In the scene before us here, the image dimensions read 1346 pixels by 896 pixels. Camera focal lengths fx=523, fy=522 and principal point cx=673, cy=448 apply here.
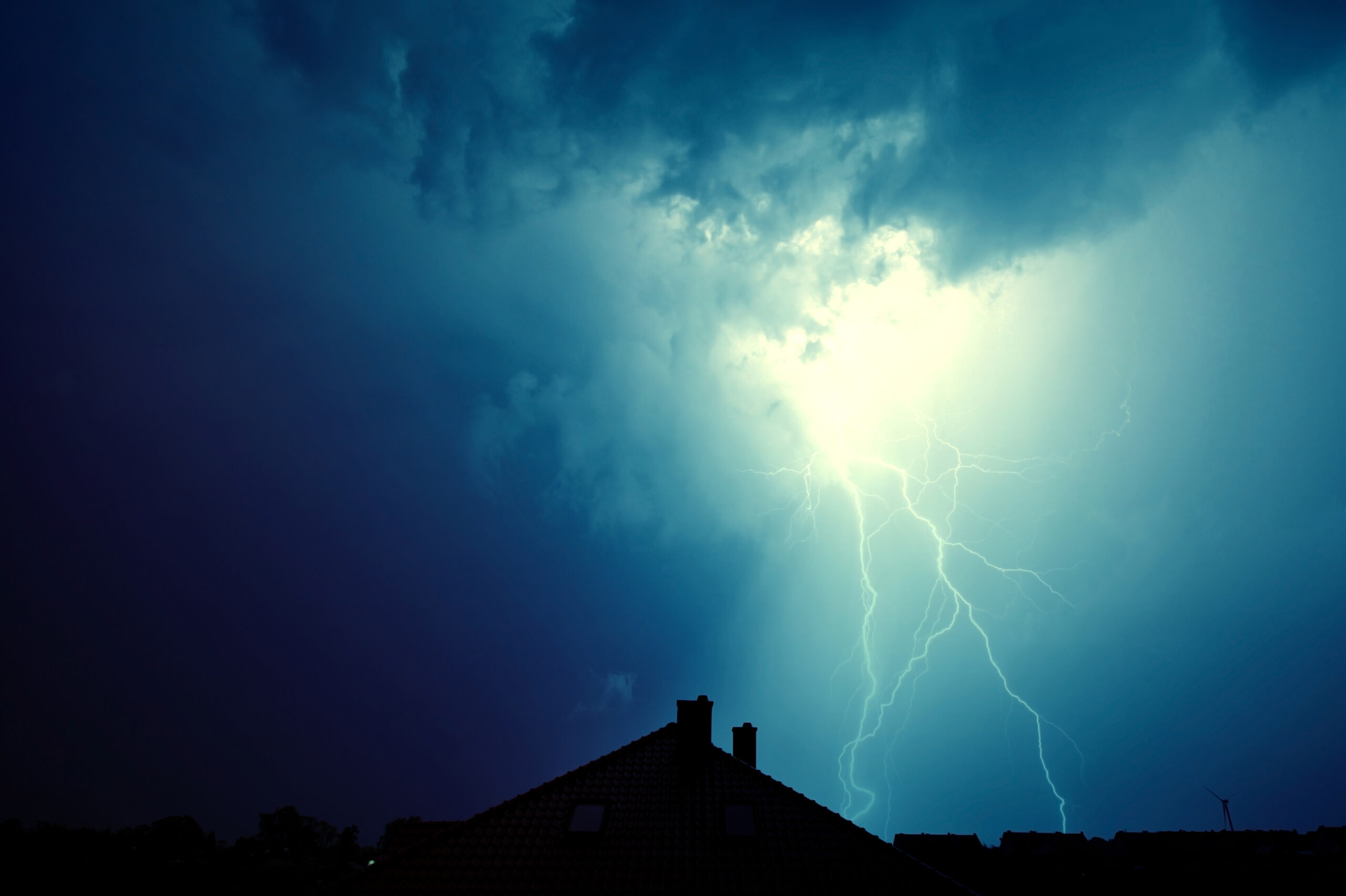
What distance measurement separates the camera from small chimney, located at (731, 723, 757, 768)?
12727 mm

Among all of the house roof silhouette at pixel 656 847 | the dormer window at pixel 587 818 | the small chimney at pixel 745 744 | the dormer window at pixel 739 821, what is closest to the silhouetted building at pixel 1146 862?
the small chimney at pixel 745 744

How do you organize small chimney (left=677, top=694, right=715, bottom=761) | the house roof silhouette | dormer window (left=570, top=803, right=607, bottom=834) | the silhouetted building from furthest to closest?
1. the silhouetted building
2. small chimney (left=677, top=694, right=715, bottom=761)
3. dormer window (left=570, top=803, right=607, bottom=834)
4. the house roof silhouette

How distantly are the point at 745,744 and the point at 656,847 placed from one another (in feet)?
15.5

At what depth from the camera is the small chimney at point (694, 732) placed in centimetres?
1077

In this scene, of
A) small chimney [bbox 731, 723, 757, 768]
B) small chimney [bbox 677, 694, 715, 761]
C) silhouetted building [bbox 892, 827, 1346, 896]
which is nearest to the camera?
small chimney [bbox 677, 694, 715, 761]

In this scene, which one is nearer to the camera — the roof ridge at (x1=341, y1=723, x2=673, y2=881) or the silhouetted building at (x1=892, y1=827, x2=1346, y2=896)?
the roof ridge at (x1=341, y1=723, x2=673, y2=881)

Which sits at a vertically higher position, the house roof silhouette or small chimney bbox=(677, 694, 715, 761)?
small chimney bbox=(677, 694, 715, 761)

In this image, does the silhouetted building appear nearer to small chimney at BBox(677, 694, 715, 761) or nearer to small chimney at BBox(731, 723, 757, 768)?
small chimney at BBox(731, 723, 757, 768)

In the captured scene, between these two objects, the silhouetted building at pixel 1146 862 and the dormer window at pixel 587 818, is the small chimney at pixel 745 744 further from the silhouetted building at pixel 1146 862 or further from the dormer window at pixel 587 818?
the silhouetted building at pixel 1146 862

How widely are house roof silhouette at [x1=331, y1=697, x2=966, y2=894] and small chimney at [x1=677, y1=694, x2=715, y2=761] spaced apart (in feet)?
0.96

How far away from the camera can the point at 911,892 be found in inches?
312

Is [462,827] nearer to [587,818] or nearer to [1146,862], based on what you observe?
[587,818]

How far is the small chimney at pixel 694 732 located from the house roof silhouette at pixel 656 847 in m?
0.29

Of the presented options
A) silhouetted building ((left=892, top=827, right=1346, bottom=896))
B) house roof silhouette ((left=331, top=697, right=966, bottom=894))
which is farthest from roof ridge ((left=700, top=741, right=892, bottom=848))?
silhouetted building ((left=892, top=827, right=1346, bottom=896))
